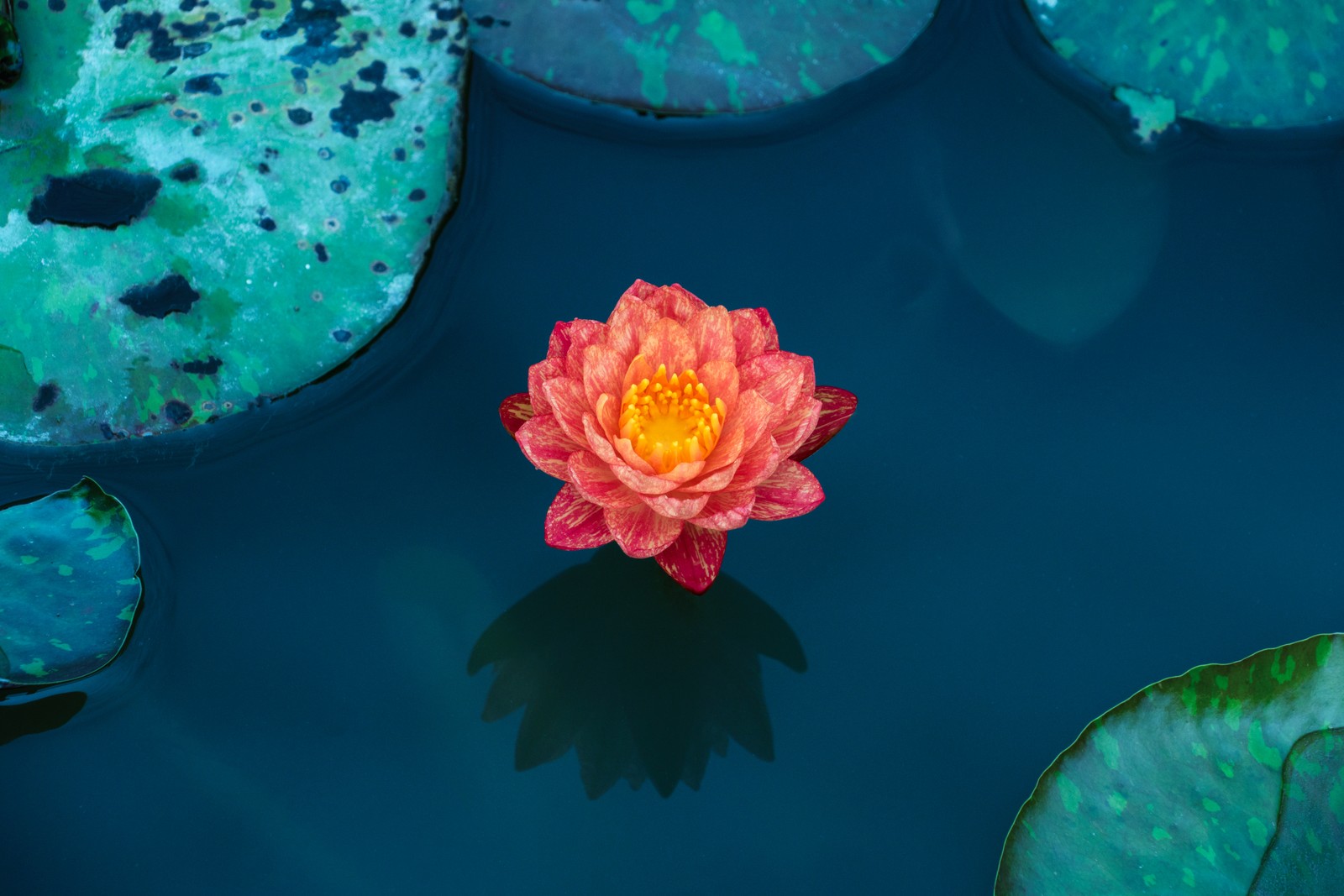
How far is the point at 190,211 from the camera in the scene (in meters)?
1.64

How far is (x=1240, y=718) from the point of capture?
4.50 ft

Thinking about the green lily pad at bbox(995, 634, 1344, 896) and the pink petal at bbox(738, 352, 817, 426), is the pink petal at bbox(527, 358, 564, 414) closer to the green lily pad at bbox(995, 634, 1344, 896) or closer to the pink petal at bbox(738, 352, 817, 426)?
the pink petal at bbox(738, 352, 817, 426)

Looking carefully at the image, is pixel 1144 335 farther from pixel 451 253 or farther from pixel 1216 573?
pixel 451 253

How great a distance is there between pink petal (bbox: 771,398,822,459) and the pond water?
0.42 meters

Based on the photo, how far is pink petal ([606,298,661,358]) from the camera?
52.9 inches

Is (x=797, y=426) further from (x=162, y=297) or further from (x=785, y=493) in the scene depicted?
Answer: (x=162, y=297)

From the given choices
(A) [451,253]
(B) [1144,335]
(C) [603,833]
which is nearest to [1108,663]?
(B) [1144,335]

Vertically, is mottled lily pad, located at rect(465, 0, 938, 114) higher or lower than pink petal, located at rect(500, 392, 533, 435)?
higher

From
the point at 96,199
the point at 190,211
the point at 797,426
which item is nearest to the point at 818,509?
the point at 797,426

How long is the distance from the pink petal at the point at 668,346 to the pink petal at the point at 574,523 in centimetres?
24

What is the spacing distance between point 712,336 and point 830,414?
0.27 metres

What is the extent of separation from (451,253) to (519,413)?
56 centimetres

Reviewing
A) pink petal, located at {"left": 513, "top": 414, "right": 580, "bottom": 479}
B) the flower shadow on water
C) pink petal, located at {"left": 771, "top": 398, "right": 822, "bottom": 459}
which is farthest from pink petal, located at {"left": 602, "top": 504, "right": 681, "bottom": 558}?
the flower shadow on water

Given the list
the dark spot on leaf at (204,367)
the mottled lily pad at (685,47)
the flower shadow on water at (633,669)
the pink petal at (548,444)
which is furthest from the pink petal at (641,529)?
the mottled lily pad at (685,47)
